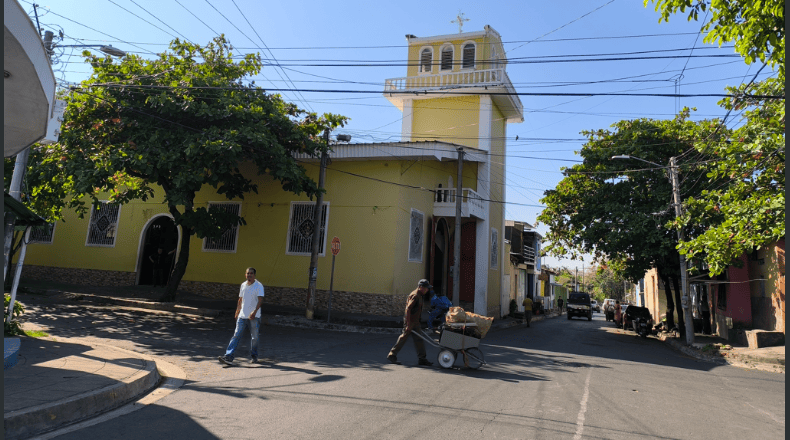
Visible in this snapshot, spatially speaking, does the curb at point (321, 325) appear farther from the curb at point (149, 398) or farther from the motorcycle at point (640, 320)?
the motorcycle at point (640, 320)

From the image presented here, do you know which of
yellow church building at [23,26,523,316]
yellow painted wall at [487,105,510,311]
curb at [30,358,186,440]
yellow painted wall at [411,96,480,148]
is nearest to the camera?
curb at [30,358,186,440]

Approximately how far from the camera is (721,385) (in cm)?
880

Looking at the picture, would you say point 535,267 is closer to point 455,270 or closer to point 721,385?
point 455,270

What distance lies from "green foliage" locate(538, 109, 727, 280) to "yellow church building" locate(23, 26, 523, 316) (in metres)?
4.08

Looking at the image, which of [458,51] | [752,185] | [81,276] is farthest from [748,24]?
[81,276]

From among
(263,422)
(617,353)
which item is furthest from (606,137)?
(263,422)

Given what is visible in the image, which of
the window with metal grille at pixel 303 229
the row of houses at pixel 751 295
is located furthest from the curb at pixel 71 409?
the row of houses at pixel 751 295

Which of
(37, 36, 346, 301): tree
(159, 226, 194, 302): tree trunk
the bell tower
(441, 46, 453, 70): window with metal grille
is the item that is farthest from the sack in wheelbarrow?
(441, 46, 453, 70): window with metal grille

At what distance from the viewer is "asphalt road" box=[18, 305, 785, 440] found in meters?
4.92

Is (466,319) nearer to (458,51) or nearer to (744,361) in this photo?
(744,361)

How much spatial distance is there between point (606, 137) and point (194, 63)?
16.6 metres

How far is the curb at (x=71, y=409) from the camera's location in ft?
14.3

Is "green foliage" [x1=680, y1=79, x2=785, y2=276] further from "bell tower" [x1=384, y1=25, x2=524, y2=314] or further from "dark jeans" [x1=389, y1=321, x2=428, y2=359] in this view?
"bell tower" [x1=384, y1=25, x2=524, y2=314]

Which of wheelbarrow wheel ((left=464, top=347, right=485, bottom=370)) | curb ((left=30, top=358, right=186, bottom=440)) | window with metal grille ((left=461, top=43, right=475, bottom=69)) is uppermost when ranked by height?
window with metal grille ((left=461, top=43, right=475, bottom=69))
